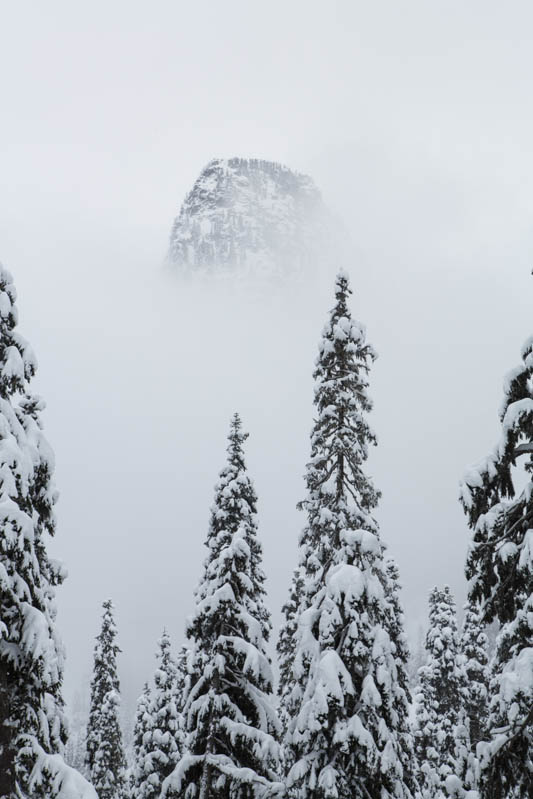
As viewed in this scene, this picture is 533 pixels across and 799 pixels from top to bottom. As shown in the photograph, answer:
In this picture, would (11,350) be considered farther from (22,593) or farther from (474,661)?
(474,661)

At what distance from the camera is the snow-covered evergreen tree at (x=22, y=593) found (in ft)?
30.5

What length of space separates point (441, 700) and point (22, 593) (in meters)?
27.4

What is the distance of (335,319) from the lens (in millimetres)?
17375

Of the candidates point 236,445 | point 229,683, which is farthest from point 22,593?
point 236,445

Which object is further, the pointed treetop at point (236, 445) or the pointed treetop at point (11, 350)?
the pointed treetop at point (236, 445)

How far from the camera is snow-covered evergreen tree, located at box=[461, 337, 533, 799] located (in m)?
8.09

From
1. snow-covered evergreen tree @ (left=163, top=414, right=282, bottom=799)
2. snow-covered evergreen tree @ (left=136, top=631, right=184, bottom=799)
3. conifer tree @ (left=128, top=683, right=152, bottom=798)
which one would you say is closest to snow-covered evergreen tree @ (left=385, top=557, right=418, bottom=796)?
snow-covered evergreen tree @ (left=163, top=414, right=282, bottom=799)

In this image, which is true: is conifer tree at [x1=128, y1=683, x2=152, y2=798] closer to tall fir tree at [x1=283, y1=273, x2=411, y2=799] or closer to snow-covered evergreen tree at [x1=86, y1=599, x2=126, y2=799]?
snow-covered evergreen tree at [x1=86, y1=599, x2=126, y2=799]

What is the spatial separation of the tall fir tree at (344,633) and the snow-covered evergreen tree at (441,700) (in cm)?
1662

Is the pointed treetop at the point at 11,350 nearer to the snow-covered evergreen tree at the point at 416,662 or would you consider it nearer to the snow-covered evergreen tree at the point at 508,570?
the snow-covered evergreen tree at the point at 508,570

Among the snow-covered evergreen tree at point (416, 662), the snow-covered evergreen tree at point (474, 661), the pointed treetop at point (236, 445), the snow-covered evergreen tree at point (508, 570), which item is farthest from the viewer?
the snow-covered evergreen tree at point (416, 662)

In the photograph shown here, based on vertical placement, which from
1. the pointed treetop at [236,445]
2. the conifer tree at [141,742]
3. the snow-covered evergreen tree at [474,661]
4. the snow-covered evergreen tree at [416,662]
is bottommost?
the conifer tree at [141,742]

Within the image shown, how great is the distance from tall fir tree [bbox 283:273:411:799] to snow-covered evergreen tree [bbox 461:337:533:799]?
4466 mm

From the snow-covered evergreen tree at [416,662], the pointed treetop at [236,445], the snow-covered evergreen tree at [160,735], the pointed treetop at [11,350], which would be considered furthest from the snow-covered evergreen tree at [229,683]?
the snow-covered evergreen tree at [416,662]
